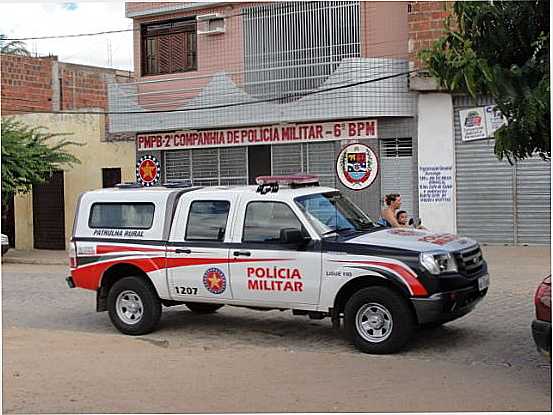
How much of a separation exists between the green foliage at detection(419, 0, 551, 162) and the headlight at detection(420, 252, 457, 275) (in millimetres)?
1784

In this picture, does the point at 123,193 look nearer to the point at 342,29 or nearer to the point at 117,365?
the point at 117,365

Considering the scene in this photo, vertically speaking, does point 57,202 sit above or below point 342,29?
below

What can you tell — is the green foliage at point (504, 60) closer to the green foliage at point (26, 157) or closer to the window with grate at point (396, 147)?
the window with grate at point (396, 147)

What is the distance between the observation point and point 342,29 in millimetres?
21125

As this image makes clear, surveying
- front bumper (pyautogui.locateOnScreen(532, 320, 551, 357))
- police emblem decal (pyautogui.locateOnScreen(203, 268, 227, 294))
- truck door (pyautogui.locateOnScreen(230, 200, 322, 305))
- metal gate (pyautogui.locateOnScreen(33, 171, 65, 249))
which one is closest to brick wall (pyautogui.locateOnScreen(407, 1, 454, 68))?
truck door (pyautogui.locateOnScreen(230, 200, 322, 305))

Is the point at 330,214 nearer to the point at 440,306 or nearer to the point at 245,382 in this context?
the point at 440,306

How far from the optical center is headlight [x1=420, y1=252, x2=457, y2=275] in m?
8.81

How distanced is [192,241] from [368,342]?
2.48m

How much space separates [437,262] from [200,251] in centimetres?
283

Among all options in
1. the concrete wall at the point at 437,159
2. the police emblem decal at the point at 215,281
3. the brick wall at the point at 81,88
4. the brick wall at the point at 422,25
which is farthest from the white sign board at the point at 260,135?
the police emblem decal at the point at 215,281

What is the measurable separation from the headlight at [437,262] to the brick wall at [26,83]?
22798 mm

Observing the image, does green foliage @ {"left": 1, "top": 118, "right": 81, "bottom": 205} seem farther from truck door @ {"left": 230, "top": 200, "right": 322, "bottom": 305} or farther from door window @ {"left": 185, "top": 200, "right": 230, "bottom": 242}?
truck door @ {"left": 230, "top": 200, "right": 322, "bottom": 305}

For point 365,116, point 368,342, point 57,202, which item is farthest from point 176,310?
point 57,202

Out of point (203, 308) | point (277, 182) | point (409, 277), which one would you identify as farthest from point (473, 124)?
point (409, 277)
